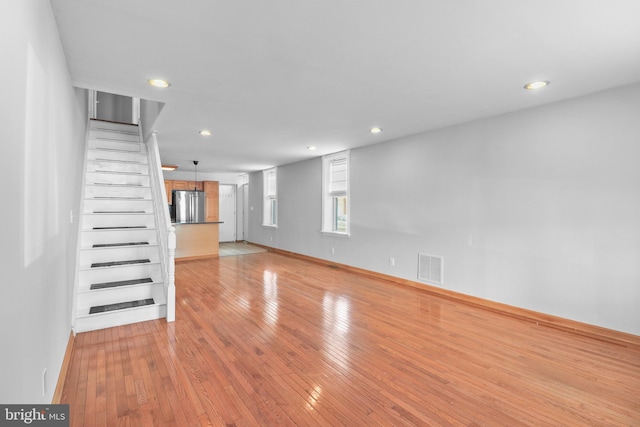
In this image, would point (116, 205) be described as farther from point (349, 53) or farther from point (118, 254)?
point (349, 53)

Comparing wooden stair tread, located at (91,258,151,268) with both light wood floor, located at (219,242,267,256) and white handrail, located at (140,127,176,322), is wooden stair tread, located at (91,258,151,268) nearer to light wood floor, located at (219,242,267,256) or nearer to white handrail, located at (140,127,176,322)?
white handrail, located at (140,127,176,322)

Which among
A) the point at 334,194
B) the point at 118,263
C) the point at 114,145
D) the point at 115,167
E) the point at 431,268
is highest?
the point at 114,145

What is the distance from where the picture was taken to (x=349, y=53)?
2395mm

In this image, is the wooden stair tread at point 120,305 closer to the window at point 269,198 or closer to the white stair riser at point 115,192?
the white stair riser at point 115,192

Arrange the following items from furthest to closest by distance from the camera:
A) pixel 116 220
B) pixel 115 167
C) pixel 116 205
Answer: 1. pixel 115 167
2. pixel 116 205
3. pixel 116 220

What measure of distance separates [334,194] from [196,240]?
3.53m

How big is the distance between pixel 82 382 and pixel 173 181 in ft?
26.0

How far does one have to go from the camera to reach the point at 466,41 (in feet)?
7.24

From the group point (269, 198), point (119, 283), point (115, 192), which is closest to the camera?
point (119, 283)

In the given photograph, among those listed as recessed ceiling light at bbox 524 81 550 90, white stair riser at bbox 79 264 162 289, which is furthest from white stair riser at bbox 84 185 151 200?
recessed ceiling light at bbox 524 81 550 90

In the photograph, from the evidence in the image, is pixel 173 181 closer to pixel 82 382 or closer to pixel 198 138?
pixel 198 138

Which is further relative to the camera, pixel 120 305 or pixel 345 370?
pixel 120 305

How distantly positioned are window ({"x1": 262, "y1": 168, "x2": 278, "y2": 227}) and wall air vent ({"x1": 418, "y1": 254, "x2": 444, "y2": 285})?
5.23 m

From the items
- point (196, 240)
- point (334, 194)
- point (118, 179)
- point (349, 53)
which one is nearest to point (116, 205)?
point (118, 179)
